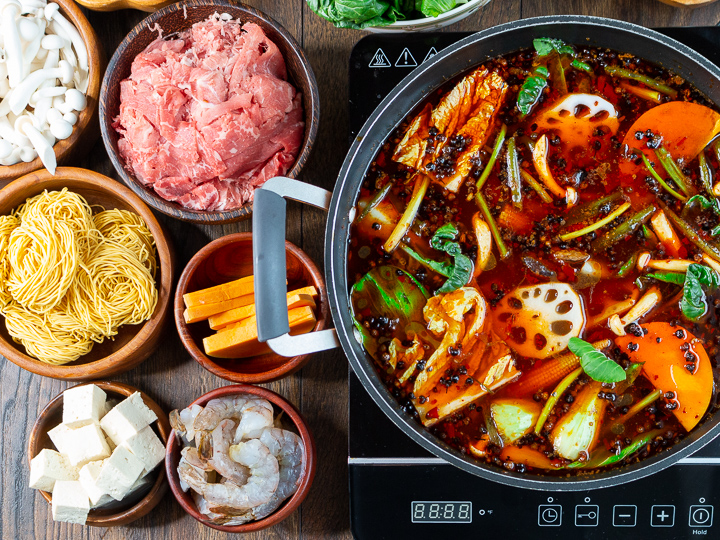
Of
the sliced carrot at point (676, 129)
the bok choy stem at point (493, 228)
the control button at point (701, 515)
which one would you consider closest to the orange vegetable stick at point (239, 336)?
the bok choy stem at point (493, 228)

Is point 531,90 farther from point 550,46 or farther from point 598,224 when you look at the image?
point 598,224

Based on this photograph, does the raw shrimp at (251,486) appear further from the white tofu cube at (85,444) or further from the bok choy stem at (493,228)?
the bok choy stem at (493,228)

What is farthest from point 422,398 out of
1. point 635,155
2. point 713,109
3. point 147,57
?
point 147,57

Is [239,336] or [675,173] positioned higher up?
[675,173]

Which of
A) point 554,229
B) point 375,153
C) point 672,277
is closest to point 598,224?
point 554,229

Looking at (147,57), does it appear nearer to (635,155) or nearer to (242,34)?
(242,34)

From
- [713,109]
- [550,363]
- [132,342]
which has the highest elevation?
[713,109]

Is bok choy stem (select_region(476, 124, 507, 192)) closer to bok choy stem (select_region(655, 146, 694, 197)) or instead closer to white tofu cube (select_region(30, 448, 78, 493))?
bok choy stem (select_region(655, 146, 694, 197))
